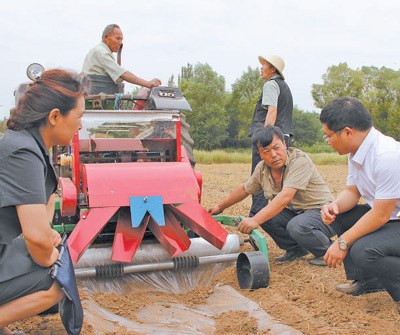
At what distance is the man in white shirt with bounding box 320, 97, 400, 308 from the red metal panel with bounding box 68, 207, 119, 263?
1.60 metres

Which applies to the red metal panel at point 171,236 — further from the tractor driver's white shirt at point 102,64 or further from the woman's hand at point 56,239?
the tractor driver's white shirt at point 102,64

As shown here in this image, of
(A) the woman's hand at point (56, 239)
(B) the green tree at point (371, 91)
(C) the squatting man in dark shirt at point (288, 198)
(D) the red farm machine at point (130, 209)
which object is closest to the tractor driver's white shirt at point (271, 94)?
(C) the squatting man in dark shirt at point (288, 198)

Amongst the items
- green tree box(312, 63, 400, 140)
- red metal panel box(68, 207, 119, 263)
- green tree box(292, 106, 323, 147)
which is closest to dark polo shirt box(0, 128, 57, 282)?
red metal panel box(68, 207, 119, 263)

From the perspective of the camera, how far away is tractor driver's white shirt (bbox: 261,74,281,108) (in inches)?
192

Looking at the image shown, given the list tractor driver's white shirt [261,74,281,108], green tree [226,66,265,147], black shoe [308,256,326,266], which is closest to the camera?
black shoe [308,256,326,266]

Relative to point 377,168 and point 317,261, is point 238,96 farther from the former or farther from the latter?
point 377,168

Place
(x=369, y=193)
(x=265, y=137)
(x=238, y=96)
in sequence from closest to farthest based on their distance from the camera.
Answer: (x=369, y=193) < (x=265, y=137) < (x=238, y=96)

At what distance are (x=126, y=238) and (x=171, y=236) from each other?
0.34 meters

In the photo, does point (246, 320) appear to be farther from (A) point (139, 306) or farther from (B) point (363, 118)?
(B) point (363, 118)

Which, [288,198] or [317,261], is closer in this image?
[288,198]

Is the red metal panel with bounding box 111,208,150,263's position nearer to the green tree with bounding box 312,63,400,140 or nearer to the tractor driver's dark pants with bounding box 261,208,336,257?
the tractor driver's dark pants with bounding box 261,208,336,257

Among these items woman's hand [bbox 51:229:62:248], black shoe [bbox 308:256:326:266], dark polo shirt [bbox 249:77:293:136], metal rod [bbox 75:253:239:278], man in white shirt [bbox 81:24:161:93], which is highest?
man in white shirt [bbox 81:24:161:93]

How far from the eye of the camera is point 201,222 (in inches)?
135

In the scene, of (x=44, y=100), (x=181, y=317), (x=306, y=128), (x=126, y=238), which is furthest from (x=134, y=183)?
(x=306, y=128)
